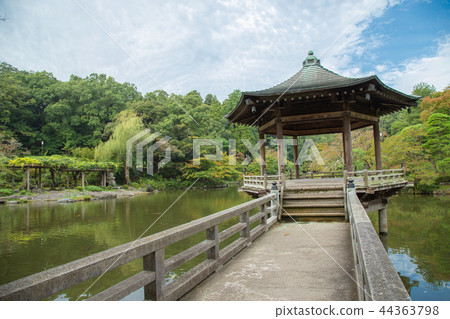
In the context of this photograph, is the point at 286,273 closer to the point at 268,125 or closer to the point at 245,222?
the point at 245,222

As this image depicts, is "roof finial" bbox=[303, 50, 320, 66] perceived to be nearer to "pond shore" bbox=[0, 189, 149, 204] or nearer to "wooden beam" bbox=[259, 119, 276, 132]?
"wooden beam" bbox=[259, 119, 276, 132]

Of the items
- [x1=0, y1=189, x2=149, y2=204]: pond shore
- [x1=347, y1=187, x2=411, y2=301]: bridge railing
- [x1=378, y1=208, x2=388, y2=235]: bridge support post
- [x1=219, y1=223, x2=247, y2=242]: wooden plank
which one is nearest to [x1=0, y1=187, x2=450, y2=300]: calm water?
[x1=378, y1=208, x2=388, y2=235]: bridge support post

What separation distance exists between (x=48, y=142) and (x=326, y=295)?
39719mm

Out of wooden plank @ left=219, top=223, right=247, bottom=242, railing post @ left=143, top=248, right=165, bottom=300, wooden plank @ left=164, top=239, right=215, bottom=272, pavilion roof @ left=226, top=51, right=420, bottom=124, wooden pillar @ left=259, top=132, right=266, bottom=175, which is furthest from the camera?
wooden pillar @ left=259, top=132, right=266, bottom=175

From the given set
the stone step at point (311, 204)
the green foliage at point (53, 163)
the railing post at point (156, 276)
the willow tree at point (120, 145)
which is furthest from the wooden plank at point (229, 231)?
the willow tree at point (120, 145)

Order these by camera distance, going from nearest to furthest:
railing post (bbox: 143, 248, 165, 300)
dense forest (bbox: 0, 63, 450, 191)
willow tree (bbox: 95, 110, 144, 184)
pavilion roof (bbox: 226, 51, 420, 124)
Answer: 1. railing post (bbox: 143, 248, 165, 300)
2. pavilion roof (bbox: 226, 51, 420, 124)
3. dense forest (bbox: 0, 63, 450, 191)
4. willow tree (bbox: 95, 110, 144, 184)

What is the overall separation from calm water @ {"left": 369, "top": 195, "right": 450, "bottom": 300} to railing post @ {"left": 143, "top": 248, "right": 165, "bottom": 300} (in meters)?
5.34

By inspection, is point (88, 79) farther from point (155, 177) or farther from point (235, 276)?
point (235, 276)

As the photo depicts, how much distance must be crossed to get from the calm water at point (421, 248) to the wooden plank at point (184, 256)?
464cm

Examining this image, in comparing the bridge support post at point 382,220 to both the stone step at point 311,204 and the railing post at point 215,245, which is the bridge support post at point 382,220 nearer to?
the stone step at point 311,204

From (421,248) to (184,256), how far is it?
8451mm

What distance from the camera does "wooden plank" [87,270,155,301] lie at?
192cm

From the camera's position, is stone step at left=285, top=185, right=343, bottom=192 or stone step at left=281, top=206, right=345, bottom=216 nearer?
stone step at left=281, top=206, right=345, bottom=216

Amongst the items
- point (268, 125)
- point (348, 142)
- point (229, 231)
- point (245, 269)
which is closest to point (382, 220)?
point (348, 142)
